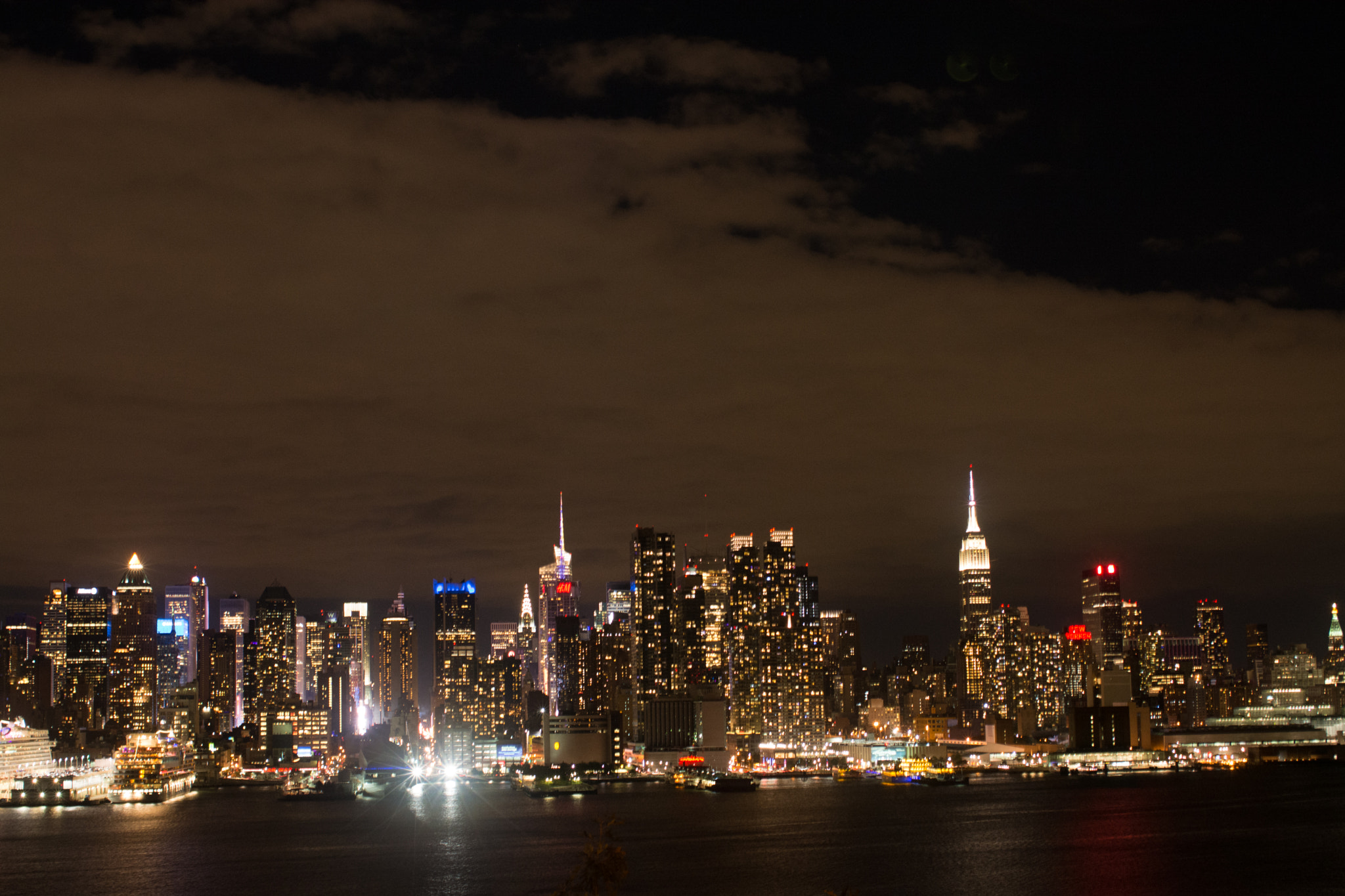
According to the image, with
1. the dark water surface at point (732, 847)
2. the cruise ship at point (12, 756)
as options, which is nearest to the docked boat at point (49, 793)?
the cruise ship at point (12, 756)

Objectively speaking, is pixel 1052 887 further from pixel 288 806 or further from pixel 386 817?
pixel 288 806

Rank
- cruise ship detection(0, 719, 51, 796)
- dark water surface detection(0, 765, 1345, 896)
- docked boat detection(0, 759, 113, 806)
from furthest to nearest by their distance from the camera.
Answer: cruise ship detection(0, 719, 51, 796)
docked boat detection(0, 759, 113, 806)
dark water surface detection(0, 765, 1345, 896)

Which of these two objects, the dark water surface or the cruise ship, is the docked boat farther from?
the dark water surface

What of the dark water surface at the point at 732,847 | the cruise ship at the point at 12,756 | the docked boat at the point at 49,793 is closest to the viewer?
the dark water surface at the point at 732,847

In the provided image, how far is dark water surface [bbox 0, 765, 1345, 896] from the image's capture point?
9431 centimetres

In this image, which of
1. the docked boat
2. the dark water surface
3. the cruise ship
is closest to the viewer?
the dark water surface

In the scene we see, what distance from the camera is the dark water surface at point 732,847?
9431 centimetres

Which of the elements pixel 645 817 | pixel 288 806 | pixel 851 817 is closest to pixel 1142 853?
pixel 851 817

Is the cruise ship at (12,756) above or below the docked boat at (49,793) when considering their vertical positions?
above

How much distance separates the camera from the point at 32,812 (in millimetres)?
168750

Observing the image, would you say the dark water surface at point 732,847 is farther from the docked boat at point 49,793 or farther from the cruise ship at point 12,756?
the cruise ship at point 12,756

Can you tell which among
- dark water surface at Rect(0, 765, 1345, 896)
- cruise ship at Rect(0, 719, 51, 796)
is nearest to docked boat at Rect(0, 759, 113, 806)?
cruise ship at Rect(0, 719, 51, 796)

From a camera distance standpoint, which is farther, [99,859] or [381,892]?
[99,859]

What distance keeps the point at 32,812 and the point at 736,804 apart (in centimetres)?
8249
